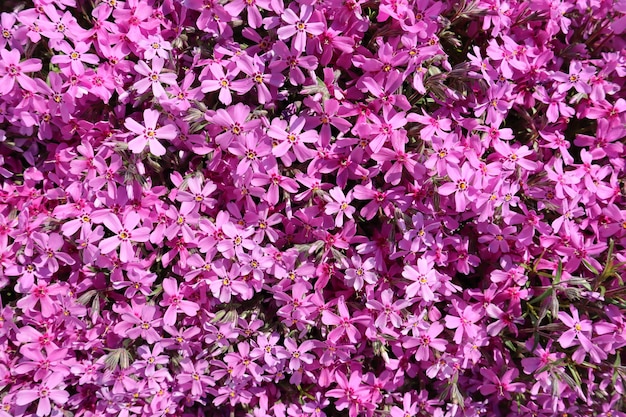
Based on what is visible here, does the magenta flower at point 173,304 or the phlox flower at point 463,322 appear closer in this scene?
the magenta flower at point 173,304

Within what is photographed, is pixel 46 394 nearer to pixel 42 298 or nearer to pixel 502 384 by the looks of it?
pixel 42 298

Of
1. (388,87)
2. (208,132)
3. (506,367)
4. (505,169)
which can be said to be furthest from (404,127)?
(506,367)

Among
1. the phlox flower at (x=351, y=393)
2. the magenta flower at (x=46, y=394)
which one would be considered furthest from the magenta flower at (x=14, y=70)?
the phlox flower at (x=351, y=393)

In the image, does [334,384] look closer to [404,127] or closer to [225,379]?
[225,379]

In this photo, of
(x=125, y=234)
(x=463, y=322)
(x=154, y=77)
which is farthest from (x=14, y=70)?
(x=463, y=322)

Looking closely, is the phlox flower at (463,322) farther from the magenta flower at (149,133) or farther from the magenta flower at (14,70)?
the magenta flower at (14,70)

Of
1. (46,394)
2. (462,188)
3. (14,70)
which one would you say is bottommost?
(46,394)

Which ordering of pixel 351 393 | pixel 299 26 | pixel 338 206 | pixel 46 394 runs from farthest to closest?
pixel 351 393 < pixel 46 394 < pixel 338 206 < pixel 299 26
